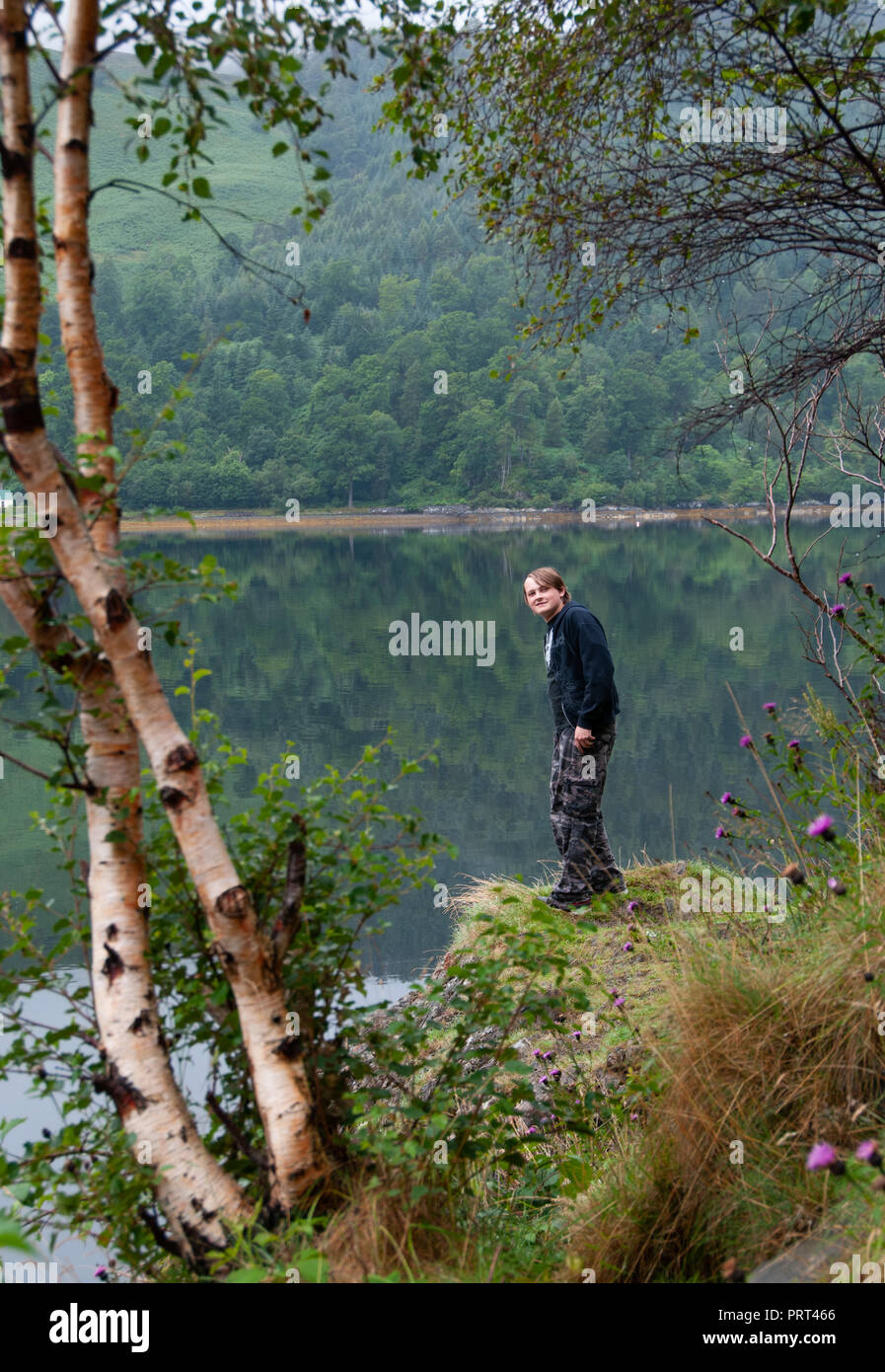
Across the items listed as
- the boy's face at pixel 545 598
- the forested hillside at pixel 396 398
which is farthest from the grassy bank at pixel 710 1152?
the forested hillside at pixel 396 398

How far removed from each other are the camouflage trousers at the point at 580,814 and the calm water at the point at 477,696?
0.48m

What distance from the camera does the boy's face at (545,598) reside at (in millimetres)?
6492

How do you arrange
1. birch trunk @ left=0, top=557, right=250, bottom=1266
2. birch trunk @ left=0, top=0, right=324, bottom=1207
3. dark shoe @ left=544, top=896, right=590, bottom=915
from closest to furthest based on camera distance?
1. birch trunk @ left=0, top=0, right=324, bottom=1207
2. birch trunk @ left=0, top=557, right=250, bottom=1266
3. dark shoe @ left=544, top=896, right=590, bottom=915

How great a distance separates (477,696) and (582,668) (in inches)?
616

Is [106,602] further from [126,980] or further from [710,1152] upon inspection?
[710,1152]

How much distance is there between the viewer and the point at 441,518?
9756 cm

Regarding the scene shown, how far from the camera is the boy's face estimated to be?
649 centimetres

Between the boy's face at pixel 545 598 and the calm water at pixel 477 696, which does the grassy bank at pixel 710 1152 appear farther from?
the boy's face at pixel 545 598

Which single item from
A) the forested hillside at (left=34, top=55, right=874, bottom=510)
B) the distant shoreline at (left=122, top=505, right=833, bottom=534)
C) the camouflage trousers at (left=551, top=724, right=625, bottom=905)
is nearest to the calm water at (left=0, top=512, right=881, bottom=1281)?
the camouflage trousers at (left=551, top=724, right=625, bottom=905)

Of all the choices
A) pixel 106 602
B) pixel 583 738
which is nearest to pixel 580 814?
pixel 583 738

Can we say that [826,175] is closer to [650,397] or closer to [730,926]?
[730,926]

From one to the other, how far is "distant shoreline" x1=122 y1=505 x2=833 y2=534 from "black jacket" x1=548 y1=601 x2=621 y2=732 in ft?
254

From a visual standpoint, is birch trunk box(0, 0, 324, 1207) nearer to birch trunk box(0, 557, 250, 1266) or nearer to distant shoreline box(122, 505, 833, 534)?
birch trunk box(0, 557, 250, 1266)
